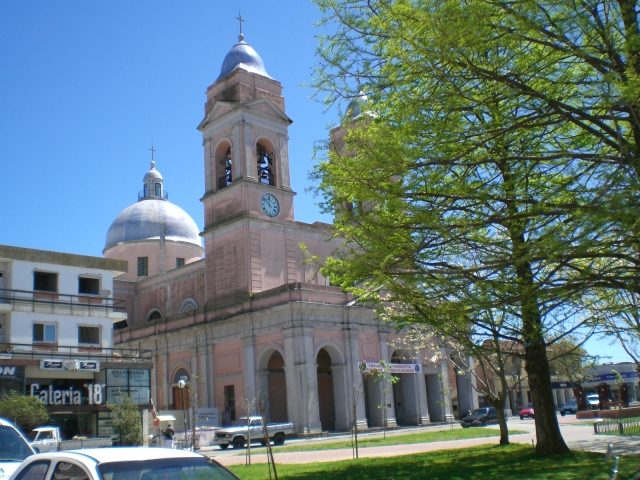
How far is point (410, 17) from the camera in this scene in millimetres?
10508

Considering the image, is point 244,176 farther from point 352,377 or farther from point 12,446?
point 12,446

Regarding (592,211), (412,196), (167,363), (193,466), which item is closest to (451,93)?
(412,196)

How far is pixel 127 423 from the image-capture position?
88.6 ft

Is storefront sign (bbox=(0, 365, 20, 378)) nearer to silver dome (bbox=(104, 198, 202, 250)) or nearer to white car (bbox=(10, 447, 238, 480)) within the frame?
Answer: white car (bbox=(10, 447, 238, 480))

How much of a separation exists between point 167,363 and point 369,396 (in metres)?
13.7

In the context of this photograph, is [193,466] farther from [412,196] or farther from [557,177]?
[557,177]

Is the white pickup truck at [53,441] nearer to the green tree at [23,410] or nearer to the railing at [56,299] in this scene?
the green tree at [23,410]

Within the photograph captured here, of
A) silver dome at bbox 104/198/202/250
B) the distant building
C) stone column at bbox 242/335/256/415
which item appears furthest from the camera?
silver dome at bbox 104/198/202/250

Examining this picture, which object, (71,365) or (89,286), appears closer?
(71,365)

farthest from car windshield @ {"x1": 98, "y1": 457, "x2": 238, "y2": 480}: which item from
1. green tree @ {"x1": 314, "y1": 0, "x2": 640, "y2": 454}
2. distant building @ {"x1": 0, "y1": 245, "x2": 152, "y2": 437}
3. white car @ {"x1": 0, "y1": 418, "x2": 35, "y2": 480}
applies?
distant building @ {"x1": 0, "y1": 245, "x2": 152, "y2": 437}

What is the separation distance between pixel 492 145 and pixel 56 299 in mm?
23150

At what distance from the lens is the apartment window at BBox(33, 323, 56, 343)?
28.6 m

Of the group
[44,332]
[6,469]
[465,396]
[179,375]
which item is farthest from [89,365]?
[465,396]

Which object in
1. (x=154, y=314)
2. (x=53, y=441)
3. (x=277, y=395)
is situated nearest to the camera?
(x=53, y=441)
